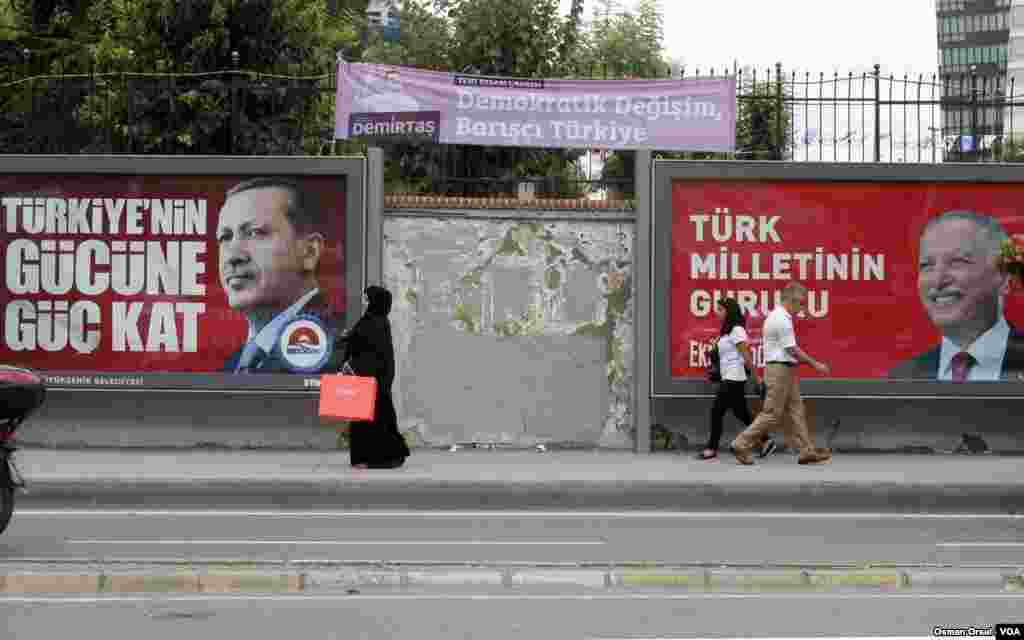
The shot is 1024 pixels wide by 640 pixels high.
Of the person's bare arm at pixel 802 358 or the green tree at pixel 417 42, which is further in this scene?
the green tree at pixel 417 42

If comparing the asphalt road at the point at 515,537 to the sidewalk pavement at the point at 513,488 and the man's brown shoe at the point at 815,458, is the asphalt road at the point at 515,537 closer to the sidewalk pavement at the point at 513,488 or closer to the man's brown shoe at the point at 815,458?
the sidewalk pavement at the point at 513,488

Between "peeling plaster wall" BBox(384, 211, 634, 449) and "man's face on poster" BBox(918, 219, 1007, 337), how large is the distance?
3.91 m

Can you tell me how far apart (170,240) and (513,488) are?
16.7 feet

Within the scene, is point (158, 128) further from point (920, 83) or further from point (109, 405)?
point (920, 83)

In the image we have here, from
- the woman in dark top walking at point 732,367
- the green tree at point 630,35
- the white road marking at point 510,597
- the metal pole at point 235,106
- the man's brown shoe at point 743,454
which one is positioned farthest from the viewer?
the green tree at point 630,35

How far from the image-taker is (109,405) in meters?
16.2

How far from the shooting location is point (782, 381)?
14.9 m

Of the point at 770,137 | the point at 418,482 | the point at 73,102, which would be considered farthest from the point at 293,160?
the point at 770,137

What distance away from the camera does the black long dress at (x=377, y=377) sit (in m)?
14.6

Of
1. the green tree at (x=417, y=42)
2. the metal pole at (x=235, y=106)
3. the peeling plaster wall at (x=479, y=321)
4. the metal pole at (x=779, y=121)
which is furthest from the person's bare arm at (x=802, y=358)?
the green tree at (x=417, y=42)

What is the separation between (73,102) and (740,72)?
7.44 m

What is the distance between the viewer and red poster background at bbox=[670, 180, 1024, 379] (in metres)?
16.2

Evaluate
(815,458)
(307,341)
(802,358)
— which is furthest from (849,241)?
(307,341)

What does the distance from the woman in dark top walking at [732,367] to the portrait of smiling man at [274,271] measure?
4.06 meters
